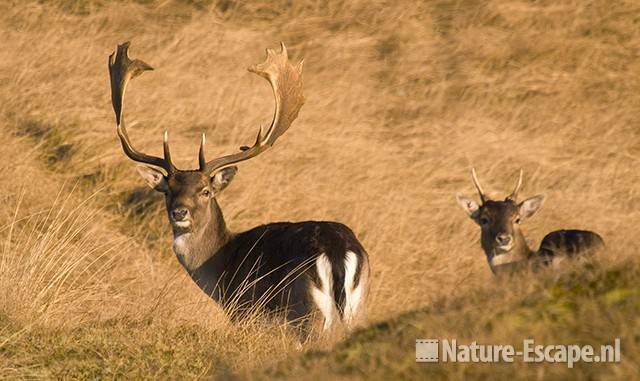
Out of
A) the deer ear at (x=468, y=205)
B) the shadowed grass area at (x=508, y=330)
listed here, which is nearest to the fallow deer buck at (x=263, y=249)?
the deer ear at (x=468, y=205)

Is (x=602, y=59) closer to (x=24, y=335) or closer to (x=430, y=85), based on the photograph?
(x=430, y=85)

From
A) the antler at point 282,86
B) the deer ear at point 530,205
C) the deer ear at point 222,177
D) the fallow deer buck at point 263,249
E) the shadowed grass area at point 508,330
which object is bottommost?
the shadowed grass area at point 508,330

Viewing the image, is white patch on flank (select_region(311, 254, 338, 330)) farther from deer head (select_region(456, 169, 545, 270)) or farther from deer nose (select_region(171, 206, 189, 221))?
deer head (select_region(456, 169, 545, 270))

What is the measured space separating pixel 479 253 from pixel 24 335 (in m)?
7.43

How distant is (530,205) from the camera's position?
42.2ft

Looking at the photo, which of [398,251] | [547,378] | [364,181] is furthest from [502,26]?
[547,378]

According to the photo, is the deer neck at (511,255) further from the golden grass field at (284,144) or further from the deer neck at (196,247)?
the deer neck at (196,247)

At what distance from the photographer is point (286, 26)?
21.2m

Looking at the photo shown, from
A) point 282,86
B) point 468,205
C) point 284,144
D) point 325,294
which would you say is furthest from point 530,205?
point 284,144

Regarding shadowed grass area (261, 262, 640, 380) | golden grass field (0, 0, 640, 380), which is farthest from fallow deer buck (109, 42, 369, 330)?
shadowed grass area (261, 262, 640, 380)

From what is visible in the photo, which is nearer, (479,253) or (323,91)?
(479,253)

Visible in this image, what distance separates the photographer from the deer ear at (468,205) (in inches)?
512

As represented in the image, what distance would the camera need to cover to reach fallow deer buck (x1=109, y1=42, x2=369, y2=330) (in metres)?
9.45

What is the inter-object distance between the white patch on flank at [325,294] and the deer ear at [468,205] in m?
3.77
